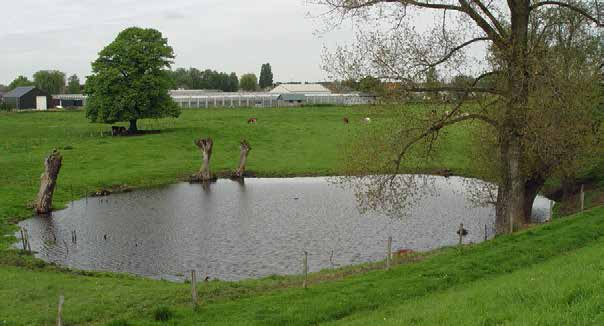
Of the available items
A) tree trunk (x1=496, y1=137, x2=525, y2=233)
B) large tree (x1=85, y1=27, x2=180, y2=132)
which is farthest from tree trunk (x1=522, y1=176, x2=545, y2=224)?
large tree (x1=85, y1=27, x2=180, y2=132)

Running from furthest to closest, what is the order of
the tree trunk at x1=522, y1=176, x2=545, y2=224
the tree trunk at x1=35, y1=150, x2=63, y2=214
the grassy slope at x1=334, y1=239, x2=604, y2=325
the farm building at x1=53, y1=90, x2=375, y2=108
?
the farm building at x1=53, y1=90, x2=375, y2=108 < the tree trunk at x1=35, y1=150, x2=63, y2=214 < the tree trunk at x1=522, y1=176, x2=545, y2=224 < the grassy slope at x1=334, y1=239, x2=604, y2=325

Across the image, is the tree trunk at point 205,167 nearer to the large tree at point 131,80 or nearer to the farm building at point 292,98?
the large tree at point 131,80

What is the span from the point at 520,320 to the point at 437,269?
940cm

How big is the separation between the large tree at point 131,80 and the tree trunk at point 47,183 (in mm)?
35840

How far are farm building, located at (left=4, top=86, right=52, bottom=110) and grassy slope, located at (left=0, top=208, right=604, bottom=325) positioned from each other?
14201 centimetres

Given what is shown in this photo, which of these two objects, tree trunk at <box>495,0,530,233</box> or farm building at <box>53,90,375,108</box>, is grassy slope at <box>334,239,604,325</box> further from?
farm building at <box>53,90,375,108</box>

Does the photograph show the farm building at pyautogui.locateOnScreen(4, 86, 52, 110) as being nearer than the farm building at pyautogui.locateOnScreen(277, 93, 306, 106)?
Yes

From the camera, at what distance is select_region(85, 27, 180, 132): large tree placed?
77500mm

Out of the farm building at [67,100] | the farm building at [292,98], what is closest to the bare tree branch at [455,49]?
the farm building at [292,98]

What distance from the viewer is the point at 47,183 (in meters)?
41.6

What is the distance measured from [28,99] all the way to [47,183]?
129 metres

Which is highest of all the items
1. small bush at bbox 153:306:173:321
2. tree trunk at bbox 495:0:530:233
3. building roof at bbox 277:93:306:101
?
building roof at bbox 277:93:306:101

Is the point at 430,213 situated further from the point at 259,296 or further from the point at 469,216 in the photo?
the point at 259,296

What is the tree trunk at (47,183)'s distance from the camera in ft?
135
